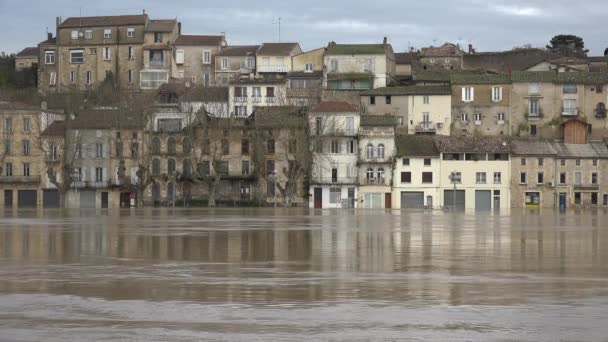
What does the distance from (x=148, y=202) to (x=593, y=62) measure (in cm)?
6043

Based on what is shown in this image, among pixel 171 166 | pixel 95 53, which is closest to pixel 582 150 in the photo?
pixel 171 166

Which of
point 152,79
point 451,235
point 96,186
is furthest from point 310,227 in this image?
point 152,79

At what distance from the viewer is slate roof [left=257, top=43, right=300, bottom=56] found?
123062mm

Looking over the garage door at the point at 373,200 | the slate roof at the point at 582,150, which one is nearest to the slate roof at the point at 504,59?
the slate roof at the point at 582,150

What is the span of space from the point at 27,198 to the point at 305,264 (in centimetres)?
7931

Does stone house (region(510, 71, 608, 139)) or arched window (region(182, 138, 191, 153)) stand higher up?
stone house (region(510, 71, 608, 139))

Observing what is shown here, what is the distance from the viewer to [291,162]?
333 feet

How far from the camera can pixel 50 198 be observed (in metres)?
107

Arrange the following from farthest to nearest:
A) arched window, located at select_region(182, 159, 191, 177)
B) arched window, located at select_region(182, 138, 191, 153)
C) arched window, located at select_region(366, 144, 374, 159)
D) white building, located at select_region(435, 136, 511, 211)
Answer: arched window, located at select_region(182, 159, 191, 177) → arched window, located at select_region(182, 138, 191, 153) → arched window, located at select_region(366, 144, 374, 159) → white building, located at select_region(435, 136, 511, 211)

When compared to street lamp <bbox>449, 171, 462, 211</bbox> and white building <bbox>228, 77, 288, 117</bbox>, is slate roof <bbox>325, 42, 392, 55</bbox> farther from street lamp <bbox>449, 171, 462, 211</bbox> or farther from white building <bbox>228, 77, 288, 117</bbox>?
street lamp <bbox>449, 171, 462, 211</bbox>

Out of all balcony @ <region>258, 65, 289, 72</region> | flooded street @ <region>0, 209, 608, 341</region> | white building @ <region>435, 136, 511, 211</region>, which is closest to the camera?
flooded street @ <region>0, 209, 608, 341</region>

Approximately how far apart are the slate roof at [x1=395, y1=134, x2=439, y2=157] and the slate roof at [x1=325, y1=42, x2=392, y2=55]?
15.8 metres

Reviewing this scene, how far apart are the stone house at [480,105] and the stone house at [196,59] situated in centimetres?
3124

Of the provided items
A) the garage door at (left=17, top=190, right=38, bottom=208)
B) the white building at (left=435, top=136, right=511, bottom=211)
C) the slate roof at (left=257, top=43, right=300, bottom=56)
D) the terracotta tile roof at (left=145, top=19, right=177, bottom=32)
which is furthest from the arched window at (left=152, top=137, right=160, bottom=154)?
the white building at (left=435, top=136, right=511, bottom=211)
